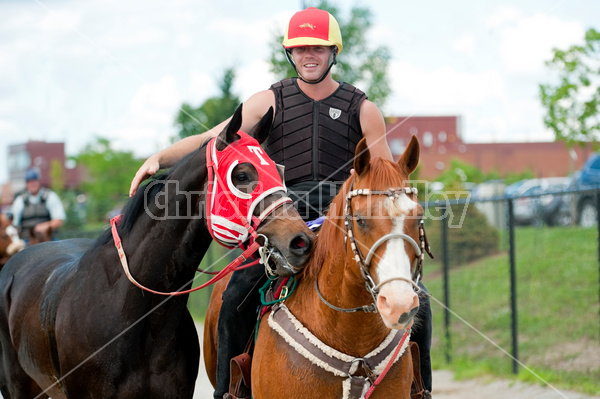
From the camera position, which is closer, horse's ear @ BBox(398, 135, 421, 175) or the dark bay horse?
horse's ear @ BBox(398, 135, 421, 175)

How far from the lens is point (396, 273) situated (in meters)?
2.74

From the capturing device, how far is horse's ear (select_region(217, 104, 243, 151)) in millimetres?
3705

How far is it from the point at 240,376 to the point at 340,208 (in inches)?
54.5

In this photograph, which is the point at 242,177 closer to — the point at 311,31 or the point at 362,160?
the point at 362,160

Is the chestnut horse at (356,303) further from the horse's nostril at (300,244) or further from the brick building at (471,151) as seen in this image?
the brick building at (471,151)

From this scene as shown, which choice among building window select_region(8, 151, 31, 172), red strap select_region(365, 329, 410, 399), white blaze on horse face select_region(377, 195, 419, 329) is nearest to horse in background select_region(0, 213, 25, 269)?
red strap select_region(365, 329, 410, 399)

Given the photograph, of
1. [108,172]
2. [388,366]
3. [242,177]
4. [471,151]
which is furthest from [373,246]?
[108,172]

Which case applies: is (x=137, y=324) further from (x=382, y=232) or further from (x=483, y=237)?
(x=483, y=237)

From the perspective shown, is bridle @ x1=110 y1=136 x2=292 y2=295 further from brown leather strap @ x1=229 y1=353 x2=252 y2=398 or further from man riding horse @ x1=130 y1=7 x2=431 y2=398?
brown leather strap @ x1=229 y1=353 x2=252 y2=398

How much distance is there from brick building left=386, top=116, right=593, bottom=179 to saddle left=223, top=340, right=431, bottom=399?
165 feet

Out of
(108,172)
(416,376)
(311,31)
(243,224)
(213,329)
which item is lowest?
(416,376)

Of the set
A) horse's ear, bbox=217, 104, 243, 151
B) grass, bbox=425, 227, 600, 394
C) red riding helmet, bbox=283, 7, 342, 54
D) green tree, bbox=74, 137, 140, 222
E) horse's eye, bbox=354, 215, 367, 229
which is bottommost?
grass, bbox=425, 227, 600, 394

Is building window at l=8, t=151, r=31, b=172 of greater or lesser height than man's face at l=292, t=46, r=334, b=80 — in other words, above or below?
above

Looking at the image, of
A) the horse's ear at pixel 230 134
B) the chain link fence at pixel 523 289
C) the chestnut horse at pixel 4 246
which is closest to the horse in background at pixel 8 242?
the chestnut horse at pixel 4 246
